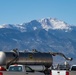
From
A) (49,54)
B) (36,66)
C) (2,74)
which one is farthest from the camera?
(49,54)

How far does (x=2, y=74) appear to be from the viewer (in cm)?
2955

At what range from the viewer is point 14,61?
186 ft

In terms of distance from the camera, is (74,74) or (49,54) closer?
(74,74)

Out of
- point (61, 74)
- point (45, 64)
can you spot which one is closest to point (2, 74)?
point (61, 74)

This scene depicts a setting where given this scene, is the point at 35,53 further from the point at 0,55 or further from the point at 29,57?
the point at 0,55

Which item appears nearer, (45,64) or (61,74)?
(61,74)

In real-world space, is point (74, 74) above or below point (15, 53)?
below

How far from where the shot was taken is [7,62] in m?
56.8

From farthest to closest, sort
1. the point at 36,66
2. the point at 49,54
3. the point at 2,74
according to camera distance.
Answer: the point at 49,54
the point at 36,66
the point at 2,74

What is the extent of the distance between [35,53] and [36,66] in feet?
12.5

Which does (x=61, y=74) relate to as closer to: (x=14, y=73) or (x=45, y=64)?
(x=14, y=73)

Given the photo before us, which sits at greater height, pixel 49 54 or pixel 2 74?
pixel 49 54

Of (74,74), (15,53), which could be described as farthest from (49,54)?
(74,74)

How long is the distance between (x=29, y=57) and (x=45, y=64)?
312cm
